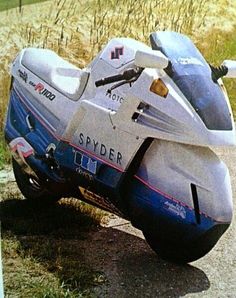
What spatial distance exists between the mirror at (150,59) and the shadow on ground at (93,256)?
3.44 ft

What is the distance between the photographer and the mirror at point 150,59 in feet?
12.5

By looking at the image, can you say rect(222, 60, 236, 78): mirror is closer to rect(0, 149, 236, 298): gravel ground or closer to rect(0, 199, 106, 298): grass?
rect(0, 149, 236, 298): gravel ground

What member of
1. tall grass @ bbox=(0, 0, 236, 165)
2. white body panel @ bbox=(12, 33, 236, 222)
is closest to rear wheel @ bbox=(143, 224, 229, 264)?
white body panel @ bbox=(12, 33, 236, 222)

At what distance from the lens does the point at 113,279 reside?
→ 4086 mm

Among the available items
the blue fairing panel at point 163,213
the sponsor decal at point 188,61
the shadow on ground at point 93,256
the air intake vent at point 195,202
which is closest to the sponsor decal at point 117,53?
the sponsor decal at point 188,61

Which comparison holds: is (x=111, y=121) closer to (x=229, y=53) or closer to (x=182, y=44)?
(x=182, y=44)

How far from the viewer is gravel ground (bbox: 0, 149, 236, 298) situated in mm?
4031

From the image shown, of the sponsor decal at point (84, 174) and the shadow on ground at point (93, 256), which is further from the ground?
the sponsor decal at point (84, 174)

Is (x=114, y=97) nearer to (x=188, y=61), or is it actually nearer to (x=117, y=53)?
(x=117, y=53)

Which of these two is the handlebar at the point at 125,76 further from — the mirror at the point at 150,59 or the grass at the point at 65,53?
the grass at the point at 65,53

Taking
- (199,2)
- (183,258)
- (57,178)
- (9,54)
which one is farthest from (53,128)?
(199,2)

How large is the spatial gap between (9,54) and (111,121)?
7.00ft

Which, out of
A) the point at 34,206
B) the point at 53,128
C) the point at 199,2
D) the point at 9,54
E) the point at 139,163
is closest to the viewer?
the point at 139,163

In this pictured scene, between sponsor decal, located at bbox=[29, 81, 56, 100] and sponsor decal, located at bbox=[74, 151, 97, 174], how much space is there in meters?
0.43
